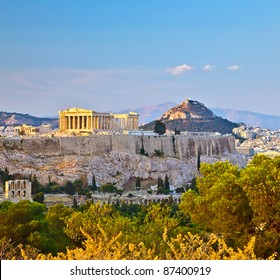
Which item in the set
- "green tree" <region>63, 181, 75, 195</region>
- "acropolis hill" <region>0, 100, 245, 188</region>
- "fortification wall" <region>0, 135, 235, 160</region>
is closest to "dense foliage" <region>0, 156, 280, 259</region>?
"green tree" <region>63, 181, 75, 195</region>

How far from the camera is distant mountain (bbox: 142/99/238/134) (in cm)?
10544

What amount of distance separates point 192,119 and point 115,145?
198ft

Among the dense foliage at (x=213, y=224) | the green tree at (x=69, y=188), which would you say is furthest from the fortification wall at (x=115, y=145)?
the dense foliage at (x=213, y=224)

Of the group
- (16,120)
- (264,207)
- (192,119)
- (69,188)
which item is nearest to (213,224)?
(264,207)

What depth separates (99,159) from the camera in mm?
47344

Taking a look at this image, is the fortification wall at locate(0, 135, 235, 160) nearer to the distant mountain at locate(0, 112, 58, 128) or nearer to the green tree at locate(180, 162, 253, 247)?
the green tree at locate(180, 162, 253, 247)

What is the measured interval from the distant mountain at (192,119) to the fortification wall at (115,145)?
1605 inches

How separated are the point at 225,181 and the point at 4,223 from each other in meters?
5.26

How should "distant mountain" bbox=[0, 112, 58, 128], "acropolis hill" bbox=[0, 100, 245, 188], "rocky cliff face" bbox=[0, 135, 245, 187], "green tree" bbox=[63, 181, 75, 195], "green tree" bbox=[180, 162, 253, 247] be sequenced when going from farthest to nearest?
"distant mountain" bbox=[0, 112, 58, 128], "acropolis hill" bbox=[0, 100, 245, 188], "rocky cliff face" bbox=[0, 135, 245, 187], "green tree" bbox=[63, 181, 75, 195], "green tree" bbox=[180, 162, 253, 247]

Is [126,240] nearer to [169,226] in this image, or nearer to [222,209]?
[222,209]

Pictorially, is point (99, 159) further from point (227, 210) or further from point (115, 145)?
point (227, 210)

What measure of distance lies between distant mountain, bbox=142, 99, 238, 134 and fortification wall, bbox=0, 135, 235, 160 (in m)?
40.8

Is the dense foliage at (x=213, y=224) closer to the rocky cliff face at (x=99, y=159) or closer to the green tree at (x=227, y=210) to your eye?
the green tree at (x=227, y=210)

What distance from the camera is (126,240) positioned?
12.5 m
